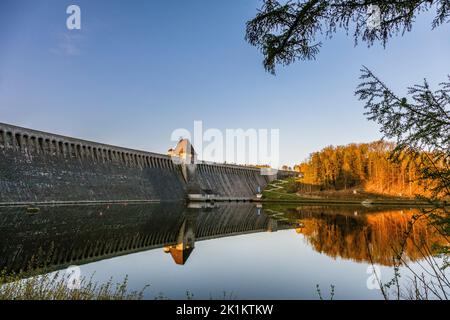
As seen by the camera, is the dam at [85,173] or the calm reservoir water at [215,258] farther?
the dam at [85,173]

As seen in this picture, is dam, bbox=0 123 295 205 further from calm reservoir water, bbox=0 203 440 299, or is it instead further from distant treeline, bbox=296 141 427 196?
distant treeline, bbox=296 141 427 196

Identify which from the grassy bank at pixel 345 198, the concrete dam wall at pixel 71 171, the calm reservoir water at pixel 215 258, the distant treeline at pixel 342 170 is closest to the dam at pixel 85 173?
the concrete dam wall at pixel 71 171

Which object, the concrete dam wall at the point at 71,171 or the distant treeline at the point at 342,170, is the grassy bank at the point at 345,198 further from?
the concrete dam wall at the point at 71,171

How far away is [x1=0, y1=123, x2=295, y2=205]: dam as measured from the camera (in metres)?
34.4

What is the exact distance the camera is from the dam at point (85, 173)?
34438 mm

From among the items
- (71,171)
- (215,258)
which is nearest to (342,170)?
(71,171)

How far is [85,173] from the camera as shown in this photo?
143 ft

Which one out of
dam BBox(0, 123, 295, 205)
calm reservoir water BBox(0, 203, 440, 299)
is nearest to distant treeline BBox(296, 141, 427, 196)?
dam BBox(0, 123, 295, 205)

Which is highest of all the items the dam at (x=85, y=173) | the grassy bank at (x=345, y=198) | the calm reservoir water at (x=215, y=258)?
the dam at (x=85, y=173)

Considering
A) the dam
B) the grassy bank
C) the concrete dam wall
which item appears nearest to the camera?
the concrete dam wall

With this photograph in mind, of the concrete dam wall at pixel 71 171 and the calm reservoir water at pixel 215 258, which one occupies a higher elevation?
the concrete dam wall at pixel 71 171
